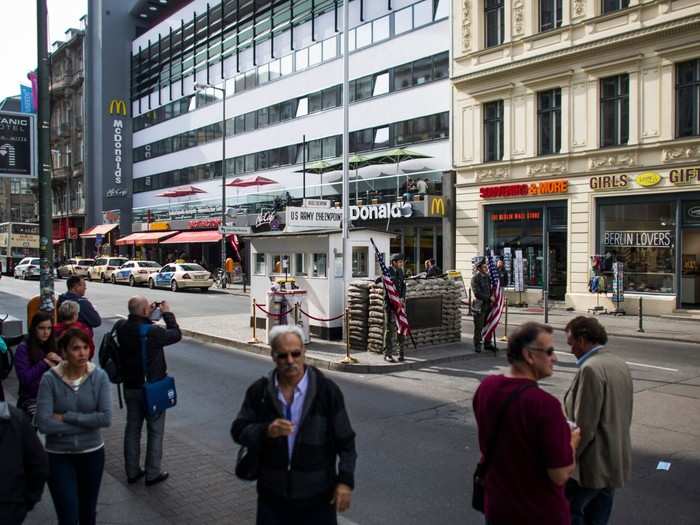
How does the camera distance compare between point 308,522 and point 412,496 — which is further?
point 412,496

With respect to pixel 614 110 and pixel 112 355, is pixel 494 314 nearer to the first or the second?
pixel 112 355

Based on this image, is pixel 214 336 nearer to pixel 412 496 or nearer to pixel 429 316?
pixel 429 316

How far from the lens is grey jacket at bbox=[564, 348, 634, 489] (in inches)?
153

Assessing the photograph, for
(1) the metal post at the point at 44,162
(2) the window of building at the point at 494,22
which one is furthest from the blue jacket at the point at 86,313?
(2) the window of building at the point at 494,22

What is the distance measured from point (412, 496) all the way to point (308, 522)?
2558 mm

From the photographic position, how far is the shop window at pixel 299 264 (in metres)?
15.6

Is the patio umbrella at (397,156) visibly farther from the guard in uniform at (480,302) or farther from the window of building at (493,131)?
the guard in uniform at (480,302)

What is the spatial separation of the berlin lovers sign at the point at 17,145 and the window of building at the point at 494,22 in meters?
19.9

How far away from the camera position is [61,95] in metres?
66.2

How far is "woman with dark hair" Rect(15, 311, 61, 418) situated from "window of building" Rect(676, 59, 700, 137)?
19911mm

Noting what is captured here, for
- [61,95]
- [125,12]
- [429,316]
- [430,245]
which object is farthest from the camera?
[61,95]

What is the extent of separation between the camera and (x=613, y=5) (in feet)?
71.5

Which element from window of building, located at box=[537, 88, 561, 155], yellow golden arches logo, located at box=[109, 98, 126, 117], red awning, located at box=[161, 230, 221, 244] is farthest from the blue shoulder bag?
yellow golden arches logo, located at box=[109, 98, 126, 117]

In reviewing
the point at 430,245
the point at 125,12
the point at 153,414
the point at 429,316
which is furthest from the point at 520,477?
the point at 125,12
